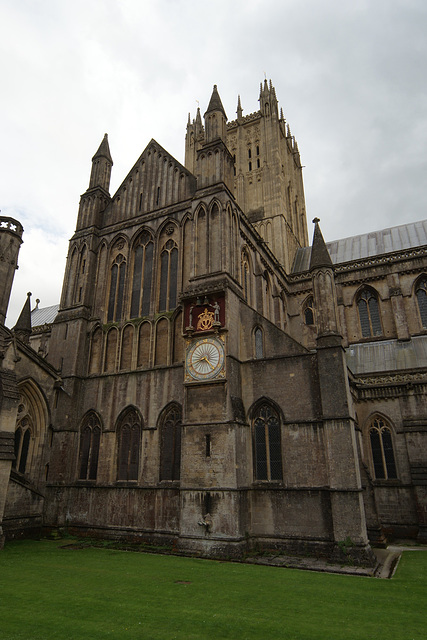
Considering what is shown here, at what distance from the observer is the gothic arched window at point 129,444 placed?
19.6m

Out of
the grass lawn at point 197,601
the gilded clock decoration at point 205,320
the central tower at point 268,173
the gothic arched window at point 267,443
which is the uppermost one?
the central tower at point 268,173

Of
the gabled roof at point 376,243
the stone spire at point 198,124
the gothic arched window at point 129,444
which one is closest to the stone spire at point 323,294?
the gothic arched window at point 129,444

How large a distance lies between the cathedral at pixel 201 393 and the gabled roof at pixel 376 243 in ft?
14.5

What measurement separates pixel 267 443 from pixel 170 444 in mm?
4494

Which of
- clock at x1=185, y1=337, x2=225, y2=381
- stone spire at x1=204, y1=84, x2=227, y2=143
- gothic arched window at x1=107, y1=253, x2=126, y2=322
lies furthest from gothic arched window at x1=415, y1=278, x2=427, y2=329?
gothic arched window at x1=107, y1=253, x2=126, y2=322

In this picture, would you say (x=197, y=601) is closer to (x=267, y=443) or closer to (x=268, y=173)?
(x=267, y=443)

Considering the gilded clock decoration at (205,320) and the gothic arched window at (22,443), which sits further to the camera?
the gothic arched window at (22,443)

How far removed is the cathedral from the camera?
1616cm

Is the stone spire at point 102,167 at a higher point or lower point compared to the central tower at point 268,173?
lower

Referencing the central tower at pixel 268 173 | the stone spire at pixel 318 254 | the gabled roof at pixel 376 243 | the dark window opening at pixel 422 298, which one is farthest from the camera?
the central tower at pixel 268 173

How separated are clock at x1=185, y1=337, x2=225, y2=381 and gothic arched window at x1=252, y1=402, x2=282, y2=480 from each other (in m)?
2.61

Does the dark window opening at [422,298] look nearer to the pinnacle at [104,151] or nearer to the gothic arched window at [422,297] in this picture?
the gothic arched window at [422,297]

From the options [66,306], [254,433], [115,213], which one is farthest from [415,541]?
[115,213]

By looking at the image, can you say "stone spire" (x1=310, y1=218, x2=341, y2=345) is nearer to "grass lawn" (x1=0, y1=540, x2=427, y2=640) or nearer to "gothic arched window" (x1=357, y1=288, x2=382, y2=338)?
"grass lawn" (x1=0, y1=540, x2=427, y2=640)
